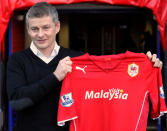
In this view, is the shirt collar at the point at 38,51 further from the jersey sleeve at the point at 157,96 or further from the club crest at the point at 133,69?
the jersey sleeve at the point at 157,96

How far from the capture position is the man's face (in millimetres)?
1805

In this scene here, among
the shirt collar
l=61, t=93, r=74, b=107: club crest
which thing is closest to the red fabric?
the shirt collar

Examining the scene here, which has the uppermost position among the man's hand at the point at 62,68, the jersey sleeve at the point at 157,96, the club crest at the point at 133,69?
the man's hand at the point at 62,68

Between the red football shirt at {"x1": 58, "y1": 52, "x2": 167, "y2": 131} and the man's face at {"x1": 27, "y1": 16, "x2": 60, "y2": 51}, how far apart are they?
1.03ft

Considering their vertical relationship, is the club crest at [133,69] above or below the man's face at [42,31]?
below

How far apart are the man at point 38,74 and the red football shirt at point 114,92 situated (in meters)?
0.22

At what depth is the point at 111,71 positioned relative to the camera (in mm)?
2158

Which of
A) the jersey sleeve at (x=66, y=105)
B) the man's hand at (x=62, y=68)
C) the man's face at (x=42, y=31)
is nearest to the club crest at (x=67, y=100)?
the jersey sleeve at (x=66, y=105)

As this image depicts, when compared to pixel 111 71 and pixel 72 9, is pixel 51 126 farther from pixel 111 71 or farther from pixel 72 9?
pixel 72 9

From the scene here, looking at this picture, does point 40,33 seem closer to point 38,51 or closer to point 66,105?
point 38,51

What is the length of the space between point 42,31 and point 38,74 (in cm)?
27

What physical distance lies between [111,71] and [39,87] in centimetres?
64

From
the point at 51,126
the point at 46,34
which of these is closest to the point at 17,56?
the point at 46,34

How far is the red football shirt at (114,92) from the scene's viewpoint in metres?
2.10
